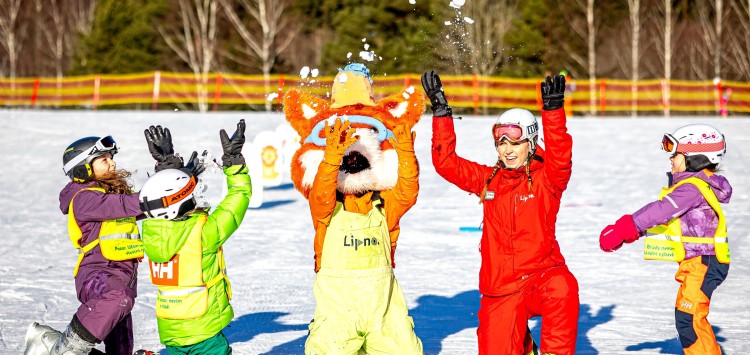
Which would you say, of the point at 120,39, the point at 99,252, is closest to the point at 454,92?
the point at 120,39

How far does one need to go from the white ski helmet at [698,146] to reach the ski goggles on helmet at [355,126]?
1840mm

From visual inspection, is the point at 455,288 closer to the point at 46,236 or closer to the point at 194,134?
the point at 46,236

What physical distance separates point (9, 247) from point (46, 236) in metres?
0.75

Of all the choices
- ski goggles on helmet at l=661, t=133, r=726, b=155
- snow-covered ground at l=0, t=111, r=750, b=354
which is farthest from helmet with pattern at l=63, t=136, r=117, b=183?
ski goggles on helmet at l=661, t=133, r=726, b=155

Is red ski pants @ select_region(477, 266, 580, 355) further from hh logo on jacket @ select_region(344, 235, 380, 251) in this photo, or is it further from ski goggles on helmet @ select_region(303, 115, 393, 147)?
ski goggles on helmet @ select_region(303, 115, 393, 147)

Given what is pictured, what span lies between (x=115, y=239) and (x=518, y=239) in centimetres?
224

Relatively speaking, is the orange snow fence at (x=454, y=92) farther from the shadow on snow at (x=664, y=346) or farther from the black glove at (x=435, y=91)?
the black glove at (x=435, y=91)

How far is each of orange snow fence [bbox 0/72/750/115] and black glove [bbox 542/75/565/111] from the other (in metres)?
23.1

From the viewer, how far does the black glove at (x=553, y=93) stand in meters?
4.86

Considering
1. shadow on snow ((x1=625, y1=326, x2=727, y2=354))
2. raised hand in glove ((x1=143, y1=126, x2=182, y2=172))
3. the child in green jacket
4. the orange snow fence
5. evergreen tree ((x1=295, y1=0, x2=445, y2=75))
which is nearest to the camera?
the child in green jacket

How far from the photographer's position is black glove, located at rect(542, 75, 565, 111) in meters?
4.86

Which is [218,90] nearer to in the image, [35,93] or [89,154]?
[35,93]

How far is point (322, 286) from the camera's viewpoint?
5.11m

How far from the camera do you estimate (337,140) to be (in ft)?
15.9
